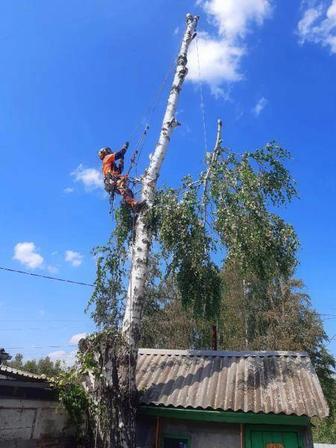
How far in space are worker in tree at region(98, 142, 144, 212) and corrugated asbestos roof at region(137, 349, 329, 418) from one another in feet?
12.7

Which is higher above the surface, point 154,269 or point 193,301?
point 154,269

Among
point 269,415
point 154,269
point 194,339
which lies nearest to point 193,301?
point 269,415

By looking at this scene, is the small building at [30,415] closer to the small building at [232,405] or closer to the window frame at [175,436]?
the small building at [232,405]

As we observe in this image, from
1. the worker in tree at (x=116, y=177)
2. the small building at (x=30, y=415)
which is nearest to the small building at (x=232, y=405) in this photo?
the small building at (x=30, y=415)

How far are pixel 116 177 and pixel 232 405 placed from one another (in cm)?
578

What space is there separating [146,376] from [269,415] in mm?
3073

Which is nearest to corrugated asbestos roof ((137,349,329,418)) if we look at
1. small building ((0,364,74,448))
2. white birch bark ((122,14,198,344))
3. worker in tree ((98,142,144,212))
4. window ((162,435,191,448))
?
window ((162,435,191,448))

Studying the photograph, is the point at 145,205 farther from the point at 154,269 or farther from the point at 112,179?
the point at 154,269

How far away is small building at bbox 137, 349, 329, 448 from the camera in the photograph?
25.9 ft

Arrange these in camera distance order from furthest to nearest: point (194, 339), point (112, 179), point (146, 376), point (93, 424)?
point (194, 339), point (112, 179), point (146, 376), point (93, 424)

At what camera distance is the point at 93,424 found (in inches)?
324

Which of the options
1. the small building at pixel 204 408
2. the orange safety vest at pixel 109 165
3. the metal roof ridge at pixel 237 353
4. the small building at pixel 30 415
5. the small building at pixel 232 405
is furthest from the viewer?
the orange safety vest at pixel 109 165

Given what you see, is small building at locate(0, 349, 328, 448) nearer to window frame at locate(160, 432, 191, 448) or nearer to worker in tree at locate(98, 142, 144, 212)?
window frame at locate(160, 432, 191, 448)

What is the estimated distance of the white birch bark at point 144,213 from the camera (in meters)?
8.92
